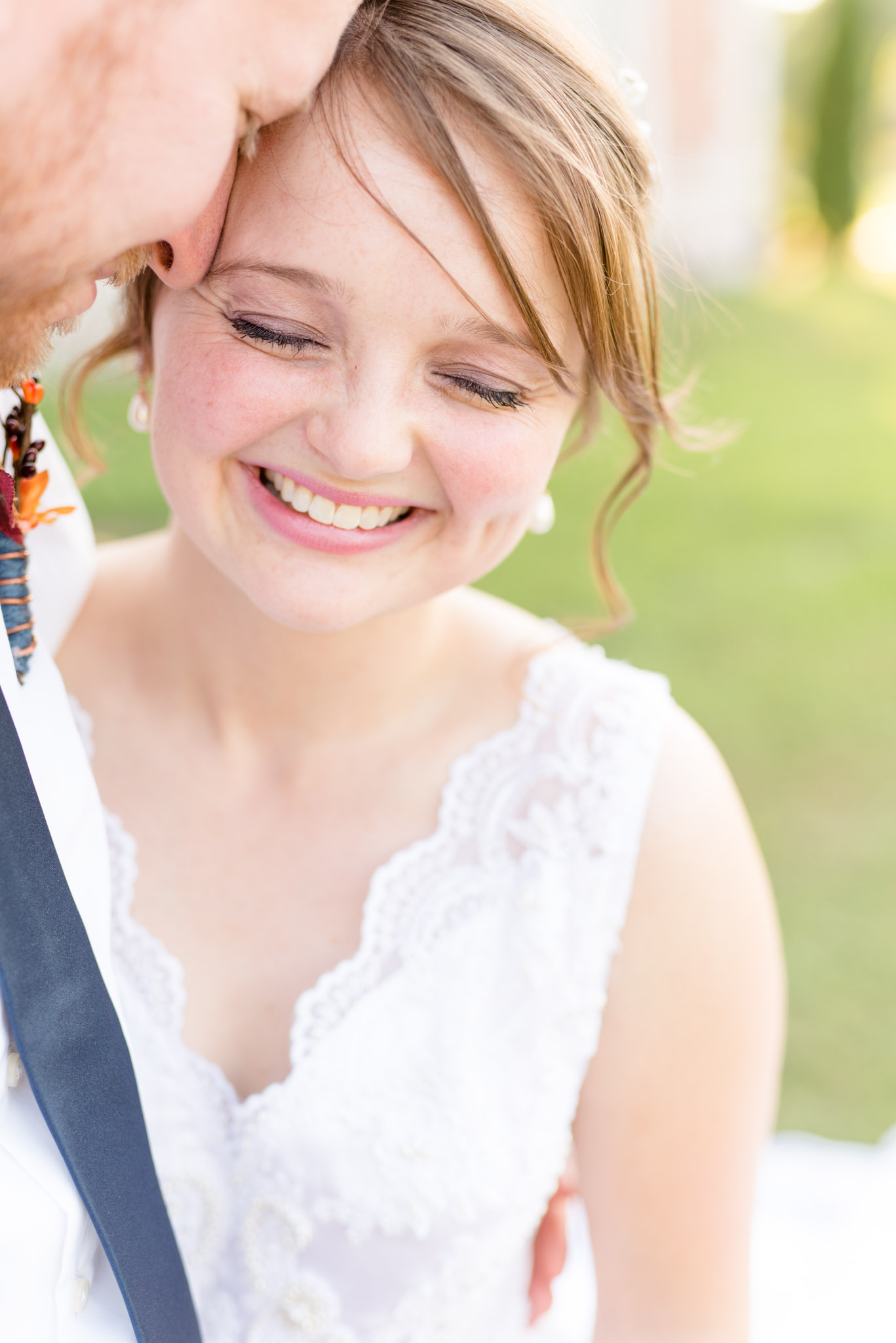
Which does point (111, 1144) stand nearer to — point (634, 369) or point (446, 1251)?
point (446, 1251)

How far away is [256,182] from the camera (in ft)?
4.49

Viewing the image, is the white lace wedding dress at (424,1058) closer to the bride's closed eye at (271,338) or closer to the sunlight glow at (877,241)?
the bride's closed eye at (271,338)

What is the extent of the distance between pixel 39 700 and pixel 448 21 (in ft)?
2.71

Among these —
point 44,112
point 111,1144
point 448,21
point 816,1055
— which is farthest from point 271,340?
point 816,1055

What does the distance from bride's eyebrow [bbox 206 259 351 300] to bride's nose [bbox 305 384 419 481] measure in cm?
11

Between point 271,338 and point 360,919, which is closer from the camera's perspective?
point 271,338

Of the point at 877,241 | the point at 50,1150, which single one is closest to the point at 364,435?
the point at 50,1150

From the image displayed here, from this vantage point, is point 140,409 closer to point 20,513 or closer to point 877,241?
point 20,513

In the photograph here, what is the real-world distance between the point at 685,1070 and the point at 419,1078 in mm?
352

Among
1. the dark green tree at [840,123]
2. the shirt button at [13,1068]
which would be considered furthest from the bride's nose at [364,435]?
the dark green tree at [840,123]

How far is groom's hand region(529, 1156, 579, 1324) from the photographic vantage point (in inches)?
78.4

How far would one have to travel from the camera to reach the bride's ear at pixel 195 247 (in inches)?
52.1

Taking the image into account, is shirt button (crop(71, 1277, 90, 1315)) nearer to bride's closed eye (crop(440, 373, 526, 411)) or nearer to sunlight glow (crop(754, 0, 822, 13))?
bride's closed eye (crop(440, 373, 526, 411))

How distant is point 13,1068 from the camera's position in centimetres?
115
